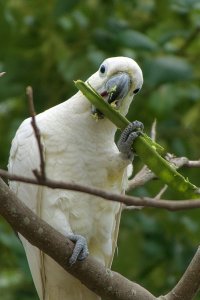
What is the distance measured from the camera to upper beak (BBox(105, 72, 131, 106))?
2.89 metres

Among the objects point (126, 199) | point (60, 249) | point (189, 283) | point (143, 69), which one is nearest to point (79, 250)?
point (60, 249)

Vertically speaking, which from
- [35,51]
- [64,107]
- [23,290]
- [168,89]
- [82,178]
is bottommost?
[23,290]

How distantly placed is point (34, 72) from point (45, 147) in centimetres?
147

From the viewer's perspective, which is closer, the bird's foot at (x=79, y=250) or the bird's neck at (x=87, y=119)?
the bird's foot at (x=79, y=250)

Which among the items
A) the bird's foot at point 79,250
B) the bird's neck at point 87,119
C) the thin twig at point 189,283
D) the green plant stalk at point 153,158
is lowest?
the thin twig at point 189,283

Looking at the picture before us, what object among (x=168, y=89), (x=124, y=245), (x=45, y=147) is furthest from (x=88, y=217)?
(x=168, y=89)

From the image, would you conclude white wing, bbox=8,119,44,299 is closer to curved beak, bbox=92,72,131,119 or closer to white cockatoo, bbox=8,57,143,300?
white cockatoo, bbox=8,57,143,300

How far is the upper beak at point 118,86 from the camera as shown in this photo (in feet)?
9.49

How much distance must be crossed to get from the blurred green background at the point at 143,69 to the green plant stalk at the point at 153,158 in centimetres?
149

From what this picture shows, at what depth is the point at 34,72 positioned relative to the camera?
4375 mm

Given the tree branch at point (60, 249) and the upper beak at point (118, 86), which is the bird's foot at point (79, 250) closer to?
the tree branch at point (60, 249)

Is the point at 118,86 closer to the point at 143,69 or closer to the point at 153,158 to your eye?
the point at 153,158

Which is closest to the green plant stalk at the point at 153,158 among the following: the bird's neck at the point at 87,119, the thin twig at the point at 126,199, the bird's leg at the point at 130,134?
the bird's leg at the point at 130,134

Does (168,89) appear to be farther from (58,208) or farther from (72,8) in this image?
(58,208)
